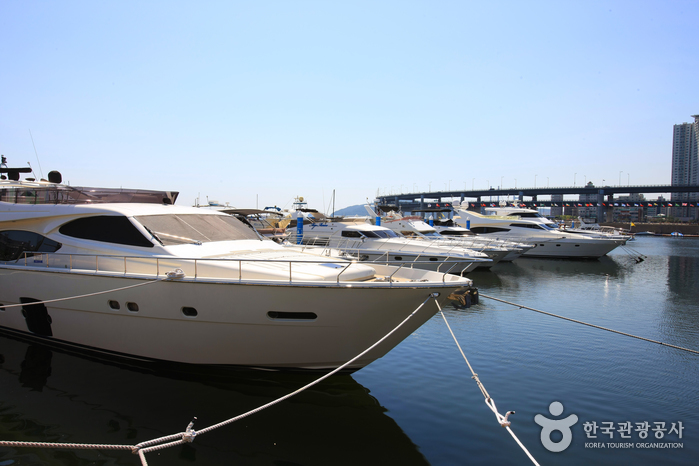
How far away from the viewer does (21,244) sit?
27.2 feet

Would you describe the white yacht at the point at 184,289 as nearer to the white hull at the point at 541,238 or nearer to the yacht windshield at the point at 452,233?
the yacht windshield at the point at 452,233

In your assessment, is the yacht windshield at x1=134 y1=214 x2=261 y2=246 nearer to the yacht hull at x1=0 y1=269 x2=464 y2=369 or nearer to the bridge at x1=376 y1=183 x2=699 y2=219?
the yacht hull at x1=0 y1=269 x2=464 y2=369

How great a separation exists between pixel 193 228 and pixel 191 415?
139 inches

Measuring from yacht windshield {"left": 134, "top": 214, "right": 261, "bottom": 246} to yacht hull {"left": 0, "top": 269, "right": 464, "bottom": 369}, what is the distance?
1.20m

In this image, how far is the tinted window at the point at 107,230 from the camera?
7488 millimetres

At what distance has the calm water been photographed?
5230mm

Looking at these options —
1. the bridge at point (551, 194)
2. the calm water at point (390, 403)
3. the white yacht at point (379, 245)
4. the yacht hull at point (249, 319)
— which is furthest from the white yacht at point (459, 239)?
the bridge at point (551, 194)

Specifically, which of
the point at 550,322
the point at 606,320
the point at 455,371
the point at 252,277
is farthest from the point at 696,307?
the point at 252,277

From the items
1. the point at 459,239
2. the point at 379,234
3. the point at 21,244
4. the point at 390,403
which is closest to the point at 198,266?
the point at 390,403

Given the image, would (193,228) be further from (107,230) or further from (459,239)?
(459,239)

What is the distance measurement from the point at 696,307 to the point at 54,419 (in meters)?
17.6

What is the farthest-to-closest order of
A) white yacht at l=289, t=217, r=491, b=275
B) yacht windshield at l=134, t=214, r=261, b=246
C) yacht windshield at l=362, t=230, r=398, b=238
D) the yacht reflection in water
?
1. yacht windshield at l=362, t=230, r=398, b=238
2. white yacht at l=289, t=217, r=491, b=275
3. yacht windshield at l=134, t=214, r=261, b=246
4. the yacht reflection in water

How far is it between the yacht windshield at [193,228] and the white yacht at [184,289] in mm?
27

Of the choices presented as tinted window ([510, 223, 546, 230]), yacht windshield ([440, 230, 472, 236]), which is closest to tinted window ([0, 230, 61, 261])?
yacht windshield ([440, 230, 472, 236])
